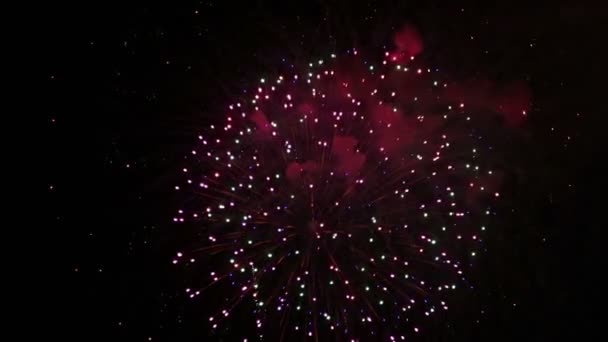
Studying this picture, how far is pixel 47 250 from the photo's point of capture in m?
1.18

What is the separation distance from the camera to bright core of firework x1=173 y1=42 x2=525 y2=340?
1.17 metres

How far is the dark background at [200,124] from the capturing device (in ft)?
3.76

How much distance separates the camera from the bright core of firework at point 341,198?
3.85 feet

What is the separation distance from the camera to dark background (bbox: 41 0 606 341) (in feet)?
3.76

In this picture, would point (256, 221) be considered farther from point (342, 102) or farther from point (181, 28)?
point (181, 28)

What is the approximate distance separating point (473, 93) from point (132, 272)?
1020 mm

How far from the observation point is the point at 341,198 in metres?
1.21

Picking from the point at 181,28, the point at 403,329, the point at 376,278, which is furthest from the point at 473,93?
the point at 181,28

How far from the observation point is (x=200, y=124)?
45.8 inches

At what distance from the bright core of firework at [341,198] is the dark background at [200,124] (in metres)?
0.06

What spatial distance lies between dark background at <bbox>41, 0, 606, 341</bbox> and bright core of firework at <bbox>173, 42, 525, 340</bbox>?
0.06 m

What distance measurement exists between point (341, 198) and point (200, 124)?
16.1 inches

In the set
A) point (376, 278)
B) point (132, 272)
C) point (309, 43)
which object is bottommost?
point (376, 278)

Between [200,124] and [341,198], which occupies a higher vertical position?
[200,124]
